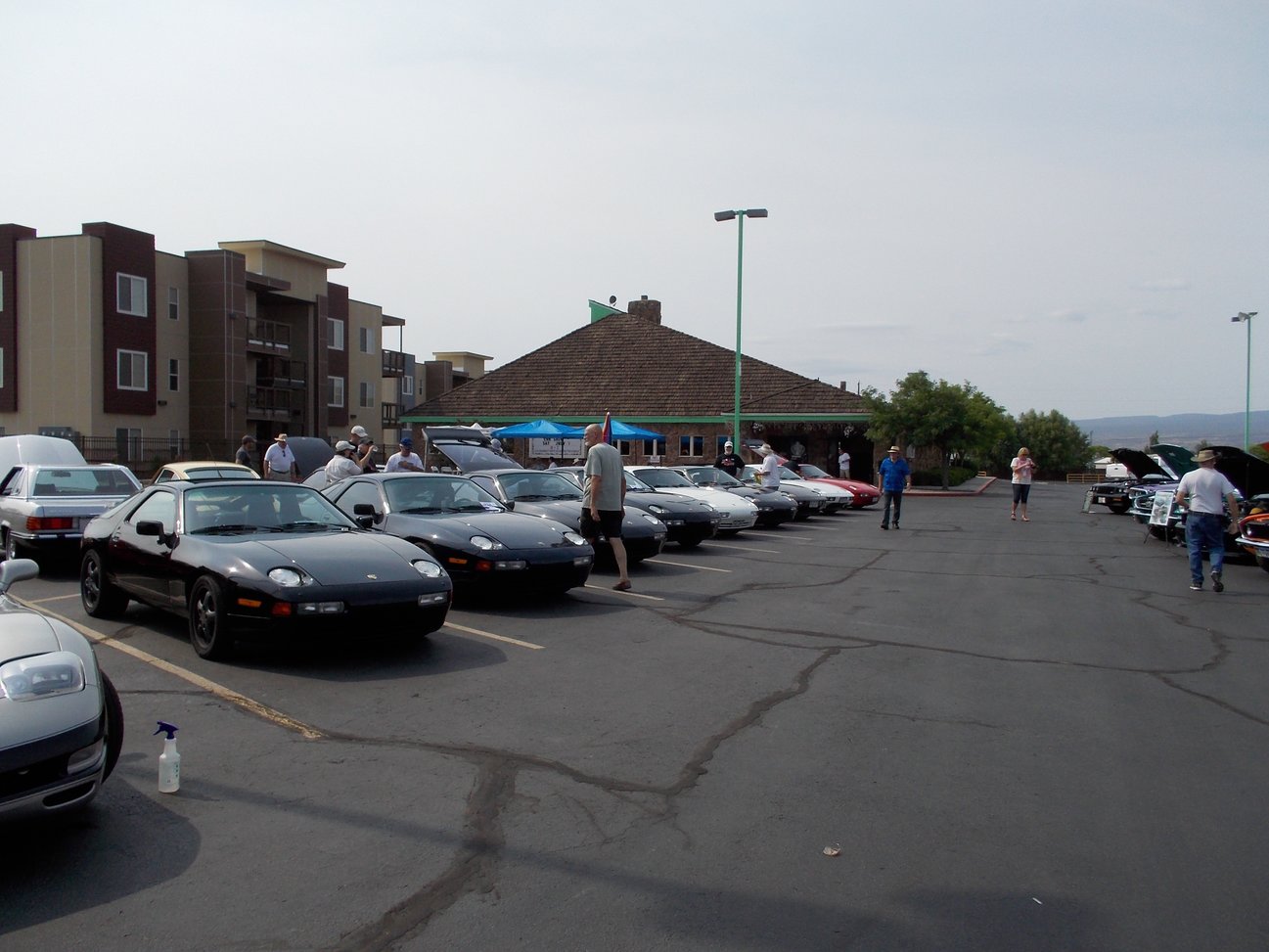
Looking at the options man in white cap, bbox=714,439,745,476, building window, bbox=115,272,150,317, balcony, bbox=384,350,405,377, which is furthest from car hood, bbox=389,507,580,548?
balcony, bbox=384,350,405,377

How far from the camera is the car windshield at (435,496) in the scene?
10.4 m

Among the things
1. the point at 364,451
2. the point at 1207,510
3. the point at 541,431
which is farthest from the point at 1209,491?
the point at 541,431

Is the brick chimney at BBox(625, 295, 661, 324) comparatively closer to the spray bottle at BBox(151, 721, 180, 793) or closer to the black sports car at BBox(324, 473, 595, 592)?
the black sports car at BBox(324, 473, 595, 592)

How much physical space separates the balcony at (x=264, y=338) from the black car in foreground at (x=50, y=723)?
39.5 metres

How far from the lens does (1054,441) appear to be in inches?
3863

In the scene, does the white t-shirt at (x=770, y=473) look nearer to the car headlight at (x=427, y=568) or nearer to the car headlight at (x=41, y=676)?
the car headlight at (x=427, y=568)

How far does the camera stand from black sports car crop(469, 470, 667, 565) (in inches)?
496

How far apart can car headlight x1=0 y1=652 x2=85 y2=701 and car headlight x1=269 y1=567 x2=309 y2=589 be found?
9.47 feet

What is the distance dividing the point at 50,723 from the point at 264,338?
41.6 m

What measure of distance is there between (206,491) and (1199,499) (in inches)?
421

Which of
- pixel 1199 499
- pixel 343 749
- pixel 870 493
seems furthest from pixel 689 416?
pixel 343 749

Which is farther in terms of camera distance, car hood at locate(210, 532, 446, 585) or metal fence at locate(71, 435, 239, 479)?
metal fence at locate(71, 435, 239, 479)

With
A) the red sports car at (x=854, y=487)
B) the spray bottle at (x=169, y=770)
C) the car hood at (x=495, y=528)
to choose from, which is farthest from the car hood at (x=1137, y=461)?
the spray bottle at (x=169, y=770)

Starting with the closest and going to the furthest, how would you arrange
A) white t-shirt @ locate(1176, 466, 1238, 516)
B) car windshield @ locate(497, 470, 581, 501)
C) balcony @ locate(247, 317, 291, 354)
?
white t-shirt @ locate(1176, 466, 1238, 516), car windshield @ locate(497, 470, 581, 501), balcony @ locate(247, 317, 291, 354)
